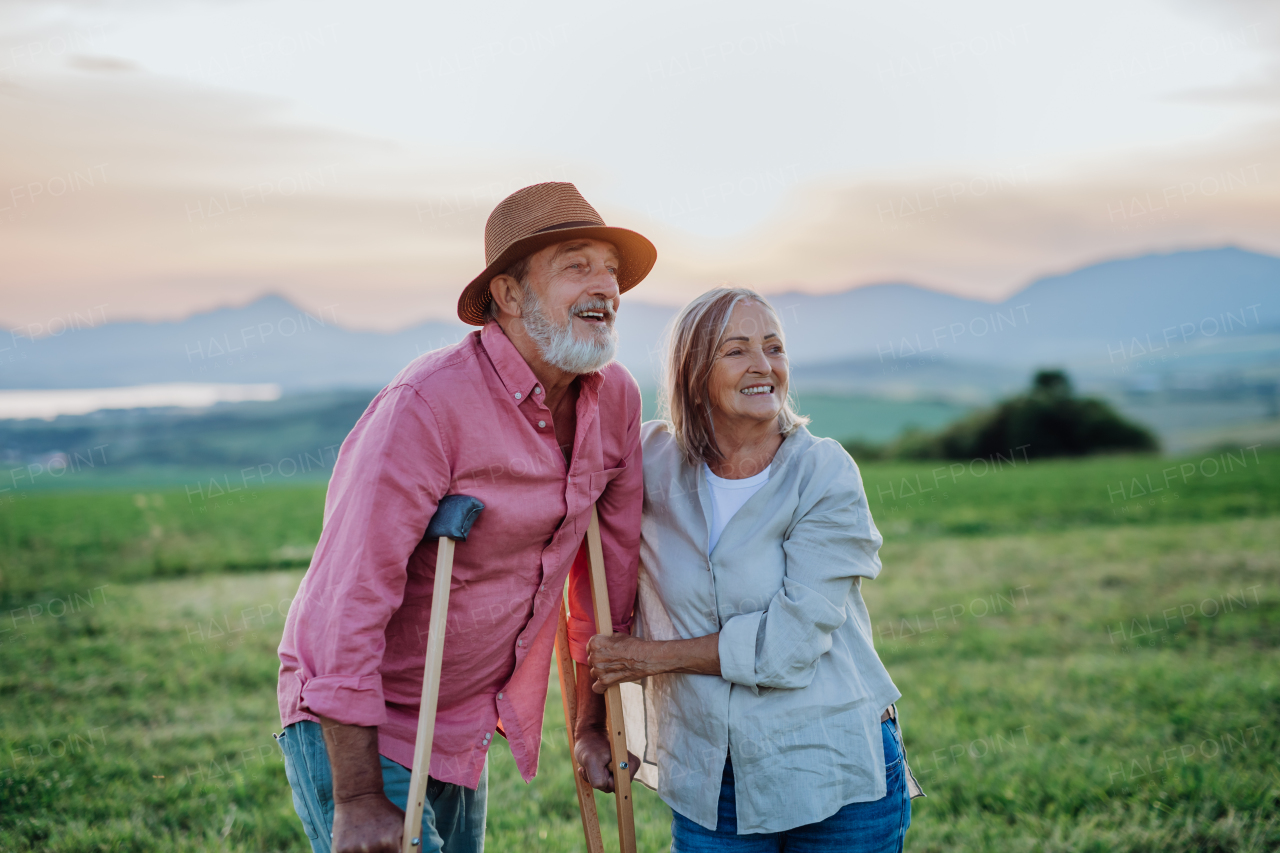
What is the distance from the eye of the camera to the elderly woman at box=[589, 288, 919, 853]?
278cm

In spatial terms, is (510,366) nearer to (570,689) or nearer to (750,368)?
(750,368)

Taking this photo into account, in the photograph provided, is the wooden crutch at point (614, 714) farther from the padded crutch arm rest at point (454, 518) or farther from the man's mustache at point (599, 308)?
the man's mustache at point (599, 308)

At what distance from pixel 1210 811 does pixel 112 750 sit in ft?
21.6

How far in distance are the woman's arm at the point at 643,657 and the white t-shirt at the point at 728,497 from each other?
0.33 m

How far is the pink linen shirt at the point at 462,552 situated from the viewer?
2.58m

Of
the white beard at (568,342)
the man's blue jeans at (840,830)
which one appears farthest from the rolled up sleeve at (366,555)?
the man's blue jeans at (840,830)

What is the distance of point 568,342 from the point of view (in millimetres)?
2938

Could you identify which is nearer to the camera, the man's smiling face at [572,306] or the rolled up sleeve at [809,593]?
the rolled up sleeve at [809,593]

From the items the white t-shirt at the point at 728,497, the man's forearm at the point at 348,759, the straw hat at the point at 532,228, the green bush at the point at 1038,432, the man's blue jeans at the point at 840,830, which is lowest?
the green bush at the point at 1038,432

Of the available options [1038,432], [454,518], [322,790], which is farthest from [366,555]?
[1038,432]

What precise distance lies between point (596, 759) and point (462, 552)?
100cm

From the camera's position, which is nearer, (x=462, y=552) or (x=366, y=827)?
A: (x=366, y=827)

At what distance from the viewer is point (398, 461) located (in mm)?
2633

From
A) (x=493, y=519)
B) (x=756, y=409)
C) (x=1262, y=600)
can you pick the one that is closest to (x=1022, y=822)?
(x=756, y=409)
